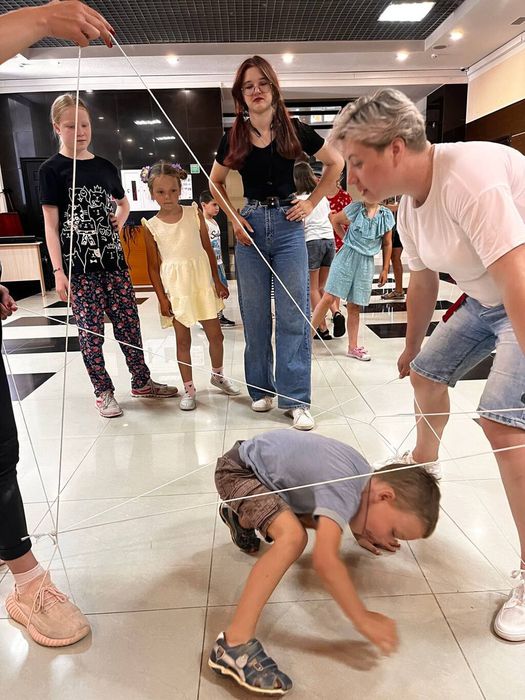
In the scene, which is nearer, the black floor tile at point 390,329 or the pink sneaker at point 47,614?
the pink sneaker at point 47,614

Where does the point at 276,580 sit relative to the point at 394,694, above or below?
above

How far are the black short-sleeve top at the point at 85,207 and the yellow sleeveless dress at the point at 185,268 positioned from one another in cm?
25

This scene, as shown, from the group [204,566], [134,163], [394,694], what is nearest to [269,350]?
[204,566]

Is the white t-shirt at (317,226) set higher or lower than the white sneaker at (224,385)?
higher

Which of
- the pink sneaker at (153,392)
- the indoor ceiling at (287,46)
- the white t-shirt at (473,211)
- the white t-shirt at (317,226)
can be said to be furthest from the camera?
the indoor ceiling at (287,46)

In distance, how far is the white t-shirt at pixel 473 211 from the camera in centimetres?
85

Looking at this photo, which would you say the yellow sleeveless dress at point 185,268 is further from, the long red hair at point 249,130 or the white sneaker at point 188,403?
the long red hair at point 249,130

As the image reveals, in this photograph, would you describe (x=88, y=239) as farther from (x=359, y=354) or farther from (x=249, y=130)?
(x=359, y=354)

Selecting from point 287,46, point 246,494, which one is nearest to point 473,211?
point 246,494

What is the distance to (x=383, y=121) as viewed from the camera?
89cm

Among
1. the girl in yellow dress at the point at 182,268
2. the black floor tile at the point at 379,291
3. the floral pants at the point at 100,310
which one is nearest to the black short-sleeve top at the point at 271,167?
the girl in yellow dress at the point at 182,268

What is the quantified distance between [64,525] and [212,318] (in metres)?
1.11

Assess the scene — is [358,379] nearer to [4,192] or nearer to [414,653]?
[414,653]

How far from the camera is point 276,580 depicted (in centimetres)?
97
